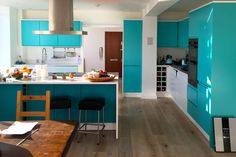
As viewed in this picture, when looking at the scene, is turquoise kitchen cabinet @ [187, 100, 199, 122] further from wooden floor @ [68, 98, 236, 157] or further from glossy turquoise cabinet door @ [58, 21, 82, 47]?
glossy turquoise cabinet door @ [58, 21, 82, 47]

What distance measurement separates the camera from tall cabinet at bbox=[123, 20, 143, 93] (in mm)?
8167

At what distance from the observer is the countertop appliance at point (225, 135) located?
14.1 ft

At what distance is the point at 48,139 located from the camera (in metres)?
2.38

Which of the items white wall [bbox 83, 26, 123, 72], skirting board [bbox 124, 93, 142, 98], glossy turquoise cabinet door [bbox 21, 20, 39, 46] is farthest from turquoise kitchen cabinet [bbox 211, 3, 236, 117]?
white wall [bbox 83, 26, 123, 72]

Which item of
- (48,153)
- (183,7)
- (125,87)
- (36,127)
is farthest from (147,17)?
(48,153)

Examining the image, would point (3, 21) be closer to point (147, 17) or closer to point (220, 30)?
point (147, 17)

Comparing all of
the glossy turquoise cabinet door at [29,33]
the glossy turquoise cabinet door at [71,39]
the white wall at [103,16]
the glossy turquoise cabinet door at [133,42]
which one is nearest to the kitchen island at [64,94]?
the glossy turquoise cabinet door at [133,42]

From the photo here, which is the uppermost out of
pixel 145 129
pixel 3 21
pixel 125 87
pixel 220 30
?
pixel 3 21

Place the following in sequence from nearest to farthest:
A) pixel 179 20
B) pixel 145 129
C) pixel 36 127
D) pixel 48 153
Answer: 1. pixel 48 153
2. pixel 36 127
3. pixel 145 129
4. pixel 179 20

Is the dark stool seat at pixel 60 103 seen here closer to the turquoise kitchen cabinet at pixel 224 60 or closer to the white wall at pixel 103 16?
the turquoise kitchen cabinet at pixel 224 60

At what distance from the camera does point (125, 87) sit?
842 cm

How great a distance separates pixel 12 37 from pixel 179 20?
15.4 ft

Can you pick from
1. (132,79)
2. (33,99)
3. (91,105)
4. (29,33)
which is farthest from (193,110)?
(29,33)

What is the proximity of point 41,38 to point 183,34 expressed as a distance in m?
4.02
